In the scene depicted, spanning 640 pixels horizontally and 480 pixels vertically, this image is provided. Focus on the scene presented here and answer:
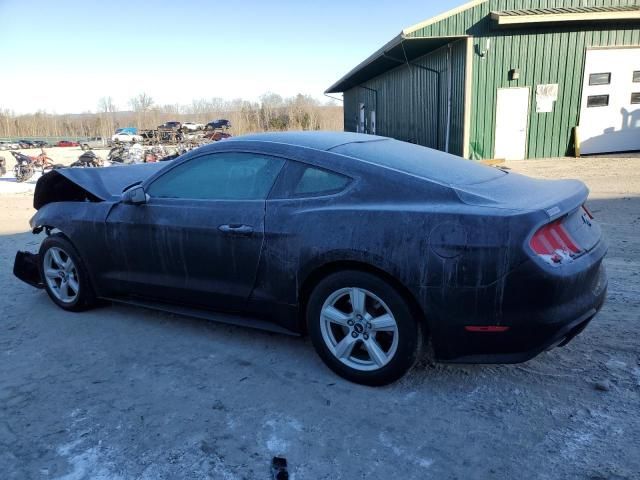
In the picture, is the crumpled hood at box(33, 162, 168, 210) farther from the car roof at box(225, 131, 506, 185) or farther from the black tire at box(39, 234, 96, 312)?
the car roof at box(225, 131, 506, 185)

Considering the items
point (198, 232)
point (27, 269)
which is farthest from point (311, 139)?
point (27, 269)

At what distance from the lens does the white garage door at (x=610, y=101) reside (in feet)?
49.5

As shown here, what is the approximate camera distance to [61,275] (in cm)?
454

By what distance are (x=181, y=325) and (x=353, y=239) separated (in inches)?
77.5

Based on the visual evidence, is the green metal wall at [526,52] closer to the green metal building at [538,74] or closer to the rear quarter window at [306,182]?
the green metal building at [538,74]

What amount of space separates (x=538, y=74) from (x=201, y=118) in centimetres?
6869

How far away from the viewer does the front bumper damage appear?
499 cm

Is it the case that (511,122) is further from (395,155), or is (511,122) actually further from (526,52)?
(395,155)

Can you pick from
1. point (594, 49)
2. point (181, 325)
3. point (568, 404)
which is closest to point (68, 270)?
point (181, 325)

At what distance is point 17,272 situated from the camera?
5.00m

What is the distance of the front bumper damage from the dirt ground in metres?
1.02

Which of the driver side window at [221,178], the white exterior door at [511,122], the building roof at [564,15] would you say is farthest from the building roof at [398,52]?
the driver side window at [221,178]

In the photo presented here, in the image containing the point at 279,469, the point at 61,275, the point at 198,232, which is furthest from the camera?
the point at 61,275

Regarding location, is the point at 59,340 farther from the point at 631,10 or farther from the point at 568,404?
the point at 631,10
